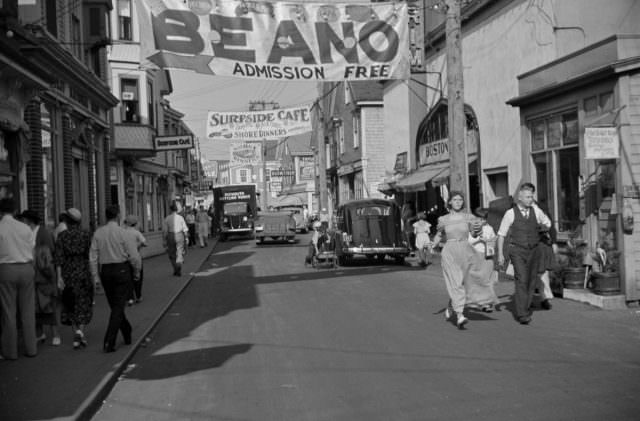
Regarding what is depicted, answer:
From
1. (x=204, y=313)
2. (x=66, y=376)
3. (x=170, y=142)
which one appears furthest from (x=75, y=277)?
(x=170, y=142)

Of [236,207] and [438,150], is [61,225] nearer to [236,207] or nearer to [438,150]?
[438,150]

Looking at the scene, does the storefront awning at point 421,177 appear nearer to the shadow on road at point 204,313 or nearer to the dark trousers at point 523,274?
the shadow on road at point 204,313

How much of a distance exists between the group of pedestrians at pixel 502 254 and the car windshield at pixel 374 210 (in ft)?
36.3

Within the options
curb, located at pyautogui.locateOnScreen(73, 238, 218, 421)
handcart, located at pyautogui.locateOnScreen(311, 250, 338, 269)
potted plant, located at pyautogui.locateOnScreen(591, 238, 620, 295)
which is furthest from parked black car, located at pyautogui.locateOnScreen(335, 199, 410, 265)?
curb, located at pyautogui.locateOnScreen(73, 238, 218, 421)

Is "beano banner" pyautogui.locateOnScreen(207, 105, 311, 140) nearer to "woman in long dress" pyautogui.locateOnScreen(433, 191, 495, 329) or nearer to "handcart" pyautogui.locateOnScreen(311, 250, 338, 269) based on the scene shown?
"handcart" pyautogui.locateOnScreen(311, 250, 338, 269)

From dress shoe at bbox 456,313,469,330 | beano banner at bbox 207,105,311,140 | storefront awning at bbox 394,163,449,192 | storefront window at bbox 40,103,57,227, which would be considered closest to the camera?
dress shoe at bbox 456,313,469,330

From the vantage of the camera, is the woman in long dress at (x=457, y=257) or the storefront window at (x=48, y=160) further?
the storefront window at (x=48, y=160)

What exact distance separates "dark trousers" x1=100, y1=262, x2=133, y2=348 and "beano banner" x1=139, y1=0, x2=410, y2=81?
4.68 metres

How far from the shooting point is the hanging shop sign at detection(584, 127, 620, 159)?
461 inches

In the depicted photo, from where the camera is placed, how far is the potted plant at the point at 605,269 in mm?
11953

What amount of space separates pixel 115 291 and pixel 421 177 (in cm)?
1865

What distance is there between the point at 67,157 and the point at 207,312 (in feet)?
25.2

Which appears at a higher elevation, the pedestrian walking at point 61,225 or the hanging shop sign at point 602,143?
the hanging shop sign at point 602,143

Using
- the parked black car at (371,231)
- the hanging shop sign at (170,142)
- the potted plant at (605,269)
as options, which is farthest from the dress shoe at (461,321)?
the hanging shop sign at (170,142)
